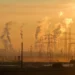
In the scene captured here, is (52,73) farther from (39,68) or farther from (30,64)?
Result: (30,64)

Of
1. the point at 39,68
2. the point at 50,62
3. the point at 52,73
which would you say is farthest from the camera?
the point at 50,62

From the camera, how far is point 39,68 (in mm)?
32250

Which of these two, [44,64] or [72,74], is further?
[44,64]

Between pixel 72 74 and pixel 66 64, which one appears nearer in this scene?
pixel 72 74

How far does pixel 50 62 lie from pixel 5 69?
5.20 m

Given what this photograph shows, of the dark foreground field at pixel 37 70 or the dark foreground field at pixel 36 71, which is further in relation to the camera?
the dark foreground field at pixel 37 70

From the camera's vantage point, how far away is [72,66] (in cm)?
3366

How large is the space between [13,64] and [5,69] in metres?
3.28

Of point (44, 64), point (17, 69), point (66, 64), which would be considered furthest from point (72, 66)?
point (17, 69)

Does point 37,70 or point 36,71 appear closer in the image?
point 36,71

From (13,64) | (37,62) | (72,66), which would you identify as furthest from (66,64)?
(13,64)

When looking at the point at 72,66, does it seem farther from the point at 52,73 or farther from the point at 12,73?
the point at 12,73

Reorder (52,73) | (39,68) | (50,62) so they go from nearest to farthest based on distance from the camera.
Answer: (52,73) → (39,68) → (50,62)

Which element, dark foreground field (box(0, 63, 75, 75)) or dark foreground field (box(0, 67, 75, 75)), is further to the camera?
dark foreground field (box(0, 63, 75, 75))
